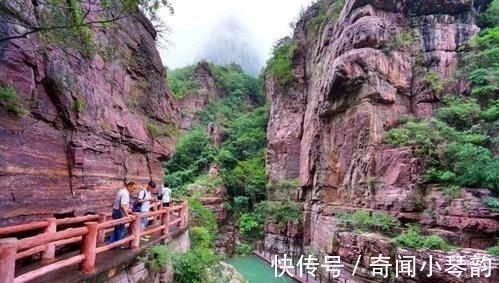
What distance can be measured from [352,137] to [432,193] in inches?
195

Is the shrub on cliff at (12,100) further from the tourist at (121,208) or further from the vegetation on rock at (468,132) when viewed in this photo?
the vegetation on rock at (468,132)

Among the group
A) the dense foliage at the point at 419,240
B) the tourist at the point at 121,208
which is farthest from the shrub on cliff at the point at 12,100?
the dense foliage at the point at 419,240

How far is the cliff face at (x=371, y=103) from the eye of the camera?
40.4 feet

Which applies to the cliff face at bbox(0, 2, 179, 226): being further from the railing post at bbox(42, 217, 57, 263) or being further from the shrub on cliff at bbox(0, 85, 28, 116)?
the railing post at bbox(42, 217, 57, 263)

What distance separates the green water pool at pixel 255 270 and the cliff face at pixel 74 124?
769 cm

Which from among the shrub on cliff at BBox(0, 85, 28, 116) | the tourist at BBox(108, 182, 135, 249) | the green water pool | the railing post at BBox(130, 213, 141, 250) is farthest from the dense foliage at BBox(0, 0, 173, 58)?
the green water pool

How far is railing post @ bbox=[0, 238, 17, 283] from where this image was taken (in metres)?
2.69

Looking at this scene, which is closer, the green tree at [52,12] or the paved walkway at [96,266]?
the paved walkway at [96,266]

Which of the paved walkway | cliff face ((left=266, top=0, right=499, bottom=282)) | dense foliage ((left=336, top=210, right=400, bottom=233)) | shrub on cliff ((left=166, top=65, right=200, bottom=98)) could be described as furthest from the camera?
shrub on cliff ((left=166, top=65, right=200, bottom=98))

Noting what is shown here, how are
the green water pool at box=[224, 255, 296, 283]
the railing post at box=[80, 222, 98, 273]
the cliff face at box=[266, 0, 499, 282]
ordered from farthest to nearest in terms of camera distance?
the green water pool at box=[224, 255, 296, 283], the cliff face at box=[266, 0, 499, 282], the railing post at box=[80, 222, 98, 273]

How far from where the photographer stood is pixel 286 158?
899 inches

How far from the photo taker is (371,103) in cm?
1477

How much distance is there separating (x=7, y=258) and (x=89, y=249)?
133 cm

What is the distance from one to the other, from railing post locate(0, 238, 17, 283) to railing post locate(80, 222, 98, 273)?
1.21 m
